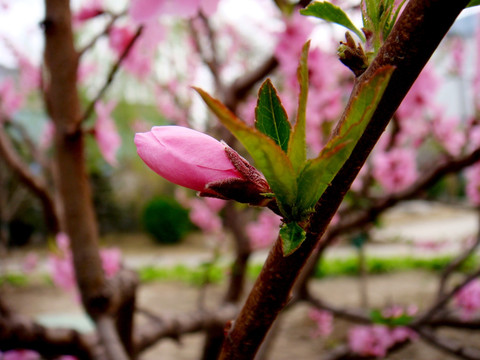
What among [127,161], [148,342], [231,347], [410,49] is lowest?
[127,161]

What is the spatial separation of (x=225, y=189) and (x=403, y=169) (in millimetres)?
2871

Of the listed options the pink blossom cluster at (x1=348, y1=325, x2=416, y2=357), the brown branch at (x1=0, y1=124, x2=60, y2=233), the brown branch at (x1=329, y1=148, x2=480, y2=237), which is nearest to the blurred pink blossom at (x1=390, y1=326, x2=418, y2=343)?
the pink blossom cluster at (x1=348, y1=325, x2=416, y2=357)

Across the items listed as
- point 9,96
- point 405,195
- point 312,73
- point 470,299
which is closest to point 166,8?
point 312,73

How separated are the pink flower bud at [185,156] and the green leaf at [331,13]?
15 centimetres

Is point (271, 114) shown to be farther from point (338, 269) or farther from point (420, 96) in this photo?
point (338, 269)

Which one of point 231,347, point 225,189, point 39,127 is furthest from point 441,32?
point 39,127

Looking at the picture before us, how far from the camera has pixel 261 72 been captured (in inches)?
73.5

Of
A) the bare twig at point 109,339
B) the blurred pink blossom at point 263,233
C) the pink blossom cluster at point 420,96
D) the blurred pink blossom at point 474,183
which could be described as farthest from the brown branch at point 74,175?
the blurred pink blossom at point 263,233

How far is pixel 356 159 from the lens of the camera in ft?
1.03

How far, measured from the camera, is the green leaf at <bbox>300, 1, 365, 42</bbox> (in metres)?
0.37

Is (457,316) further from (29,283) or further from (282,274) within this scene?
(29,283)

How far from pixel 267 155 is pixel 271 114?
0.06m

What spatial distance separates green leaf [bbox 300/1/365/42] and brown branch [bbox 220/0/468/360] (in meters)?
0.08

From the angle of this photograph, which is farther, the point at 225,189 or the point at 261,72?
the point at 261,72
